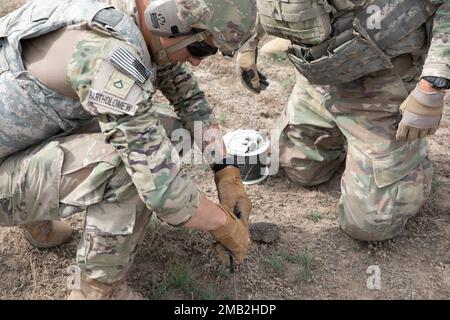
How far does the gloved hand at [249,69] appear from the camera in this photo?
369cm

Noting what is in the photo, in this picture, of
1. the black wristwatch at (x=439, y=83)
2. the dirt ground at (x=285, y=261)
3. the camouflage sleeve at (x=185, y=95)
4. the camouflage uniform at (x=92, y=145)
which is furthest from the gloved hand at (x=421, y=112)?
the camouflage uniform at (x=92, y=145)

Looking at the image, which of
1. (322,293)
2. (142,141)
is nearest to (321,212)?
(322,293)

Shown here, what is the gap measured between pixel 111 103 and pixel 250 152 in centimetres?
157

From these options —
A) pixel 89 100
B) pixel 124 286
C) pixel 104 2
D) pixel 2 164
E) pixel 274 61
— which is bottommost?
pixel 274 61

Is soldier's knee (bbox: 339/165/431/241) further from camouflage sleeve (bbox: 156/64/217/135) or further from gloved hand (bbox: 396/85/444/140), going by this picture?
camouflage sleeve (bbox: 156/64/217/135)

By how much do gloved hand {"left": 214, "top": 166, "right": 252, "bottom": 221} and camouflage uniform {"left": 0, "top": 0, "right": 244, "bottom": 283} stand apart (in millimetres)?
448

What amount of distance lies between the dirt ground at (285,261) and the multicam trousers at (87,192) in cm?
42

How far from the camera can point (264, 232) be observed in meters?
3.24

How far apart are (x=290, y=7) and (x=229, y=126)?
1.35 m

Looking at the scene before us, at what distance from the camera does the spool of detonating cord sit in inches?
144

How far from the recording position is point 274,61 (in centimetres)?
504

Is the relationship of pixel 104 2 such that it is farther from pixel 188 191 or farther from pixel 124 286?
pixel 124 286

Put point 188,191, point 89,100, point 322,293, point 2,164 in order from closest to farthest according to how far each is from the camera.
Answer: point 89,100, point 188,191, point 2,164, point 322,293

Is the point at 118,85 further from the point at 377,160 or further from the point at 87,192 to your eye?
the point at 377,160
